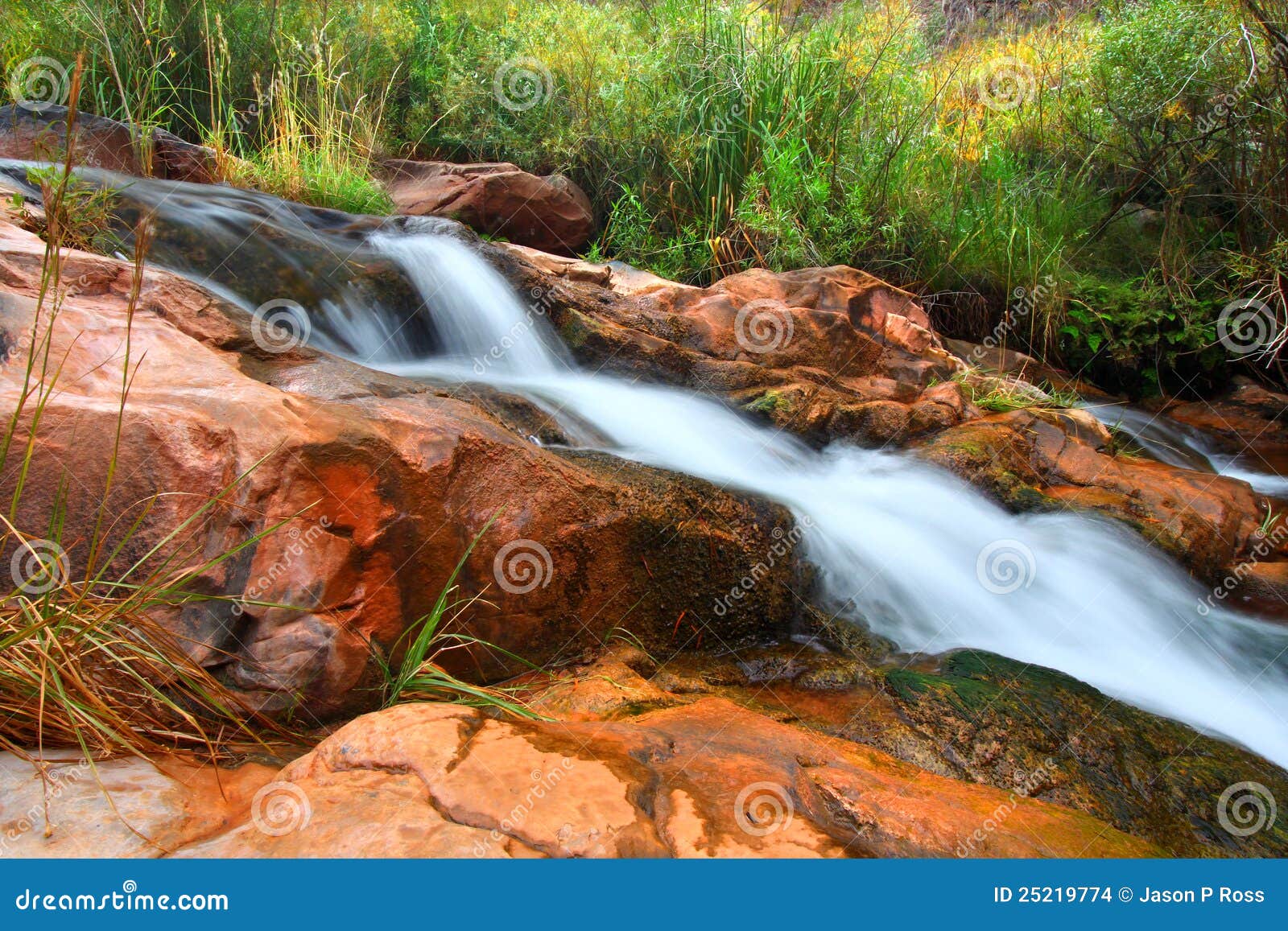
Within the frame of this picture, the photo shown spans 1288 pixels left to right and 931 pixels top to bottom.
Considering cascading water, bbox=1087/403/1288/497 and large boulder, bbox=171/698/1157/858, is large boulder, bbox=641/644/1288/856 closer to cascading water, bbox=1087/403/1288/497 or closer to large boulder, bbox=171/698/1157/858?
large boulder, bbox=171/698/1157/858

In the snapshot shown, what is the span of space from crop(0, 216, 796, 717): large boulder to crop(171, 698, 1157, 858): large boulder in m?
0.55

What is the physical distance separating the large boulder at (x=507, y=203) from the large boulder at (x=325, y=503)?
428 centimetres

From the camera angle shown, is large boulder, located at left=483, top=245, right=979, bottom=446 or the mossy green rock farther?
large boulder, located at left=483, top=245, right=979, bottom=446

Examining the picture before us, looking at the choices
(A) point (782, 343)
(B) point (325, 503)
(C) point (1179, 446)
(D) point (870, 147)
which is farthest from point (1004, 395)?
(B) point (325, 503)

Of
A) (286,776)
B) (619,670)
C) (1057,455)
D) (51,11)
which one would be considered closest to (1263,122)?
(1057,455)

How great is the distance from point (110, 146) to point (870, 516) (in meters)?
5.98

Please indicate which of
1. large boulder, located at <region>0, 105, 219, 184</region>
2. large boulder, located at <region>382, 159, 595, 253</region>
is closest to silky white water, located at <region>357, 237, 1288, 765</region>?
large boulder, located at <region>382, 159, 595, 253</region>

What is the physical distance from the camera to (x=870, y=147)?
726 centimetres

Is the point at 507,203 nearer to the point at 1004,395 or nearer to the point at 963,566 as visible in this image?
the point at 1004,395

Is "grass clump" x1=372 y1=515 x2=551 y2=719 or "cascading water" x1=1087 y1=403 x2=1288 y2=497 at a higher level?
"grass clump" x1=372 y1=515 x2=551 y2=719

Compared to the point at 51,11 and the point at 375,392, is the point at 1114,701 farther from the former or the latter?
the point at 51,11

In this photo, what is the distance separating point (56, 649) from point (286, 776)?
2.13 feet

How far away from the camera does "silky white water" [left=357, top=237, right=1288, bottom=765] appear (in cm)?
347

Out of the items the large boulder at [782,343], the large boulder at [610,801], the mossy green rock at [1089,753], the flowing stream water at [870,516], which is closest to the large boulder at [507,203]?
the large boulder at [782,343]
